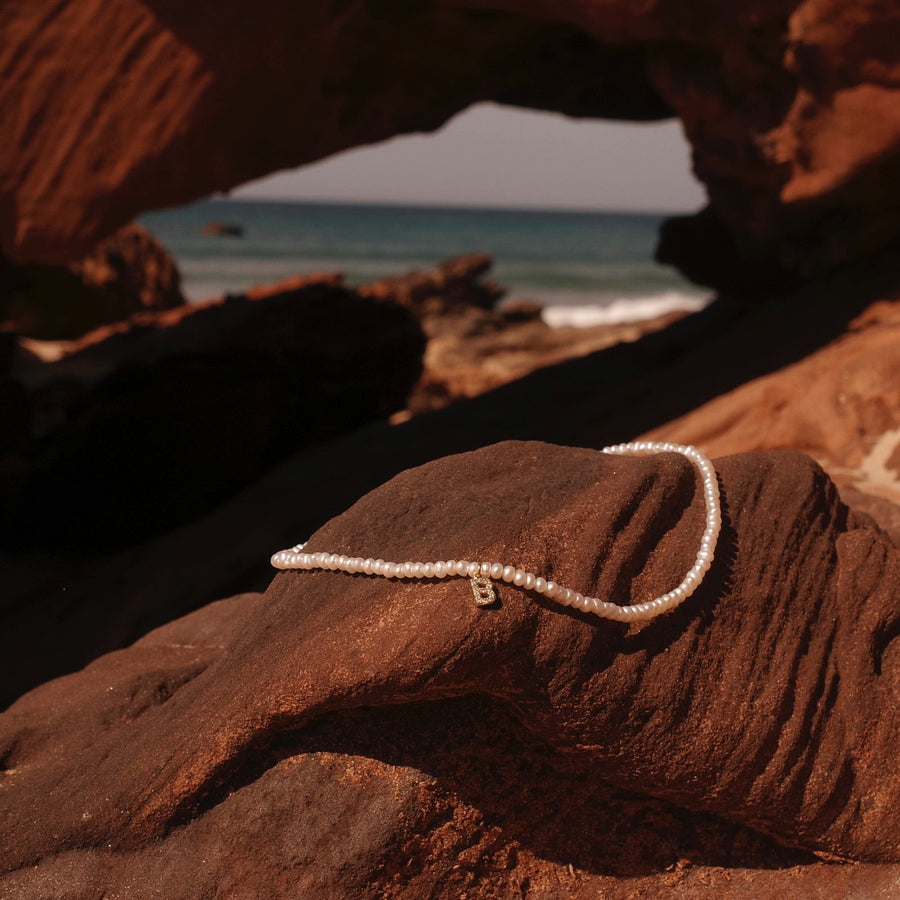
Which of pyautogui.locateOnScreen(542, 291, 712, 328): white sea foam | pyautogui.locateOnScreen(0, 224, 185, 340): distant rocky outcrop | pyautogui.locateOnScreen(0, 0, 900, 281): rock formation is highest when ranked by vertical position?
pyautogui.locateOnScreen(0, 0, 900, 281): rock formation

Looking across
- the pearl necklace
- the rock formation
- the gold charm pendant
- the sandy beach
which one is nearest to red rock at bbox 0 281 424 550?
the sandy beach

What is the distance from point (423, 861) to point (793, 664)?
82cm

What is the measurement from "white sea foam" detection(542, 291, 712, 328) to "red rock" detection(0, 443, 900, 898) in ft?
54.4

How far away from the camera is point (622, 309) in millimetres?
21438

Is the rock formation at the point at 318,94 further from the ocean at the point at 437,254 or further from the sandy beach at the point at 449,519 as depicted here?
the ocean at the point at 437,254

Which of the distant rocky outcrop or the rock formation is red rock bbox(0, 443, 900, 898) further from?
the distant rocky outcrop

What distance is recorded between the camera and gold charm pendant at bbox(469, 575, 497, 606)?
4.96ft

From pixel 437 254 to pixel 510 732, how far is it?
1337 inches

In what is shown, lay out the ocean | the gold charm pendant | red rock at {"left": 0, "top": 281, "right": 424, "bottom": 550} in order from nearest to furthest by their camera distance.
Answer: the gold charm pendant < red rock at {"left": 0, "top": 281, "right": 424, "bottom": 550} < the ocean

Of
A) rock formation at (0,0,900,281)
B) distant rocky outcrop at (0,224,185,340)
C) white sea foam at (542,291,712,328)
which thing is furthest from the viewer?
white sea foam at (542,291,712,328)

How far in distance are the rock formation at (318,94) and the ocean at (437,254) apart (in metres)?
11.6

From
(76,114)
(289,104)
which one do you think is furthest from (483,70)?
(76,114)

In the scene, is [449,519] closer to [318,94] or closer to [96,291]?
[318,94]

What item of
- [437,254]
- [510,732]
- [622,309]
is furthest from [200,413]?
[437,254]
